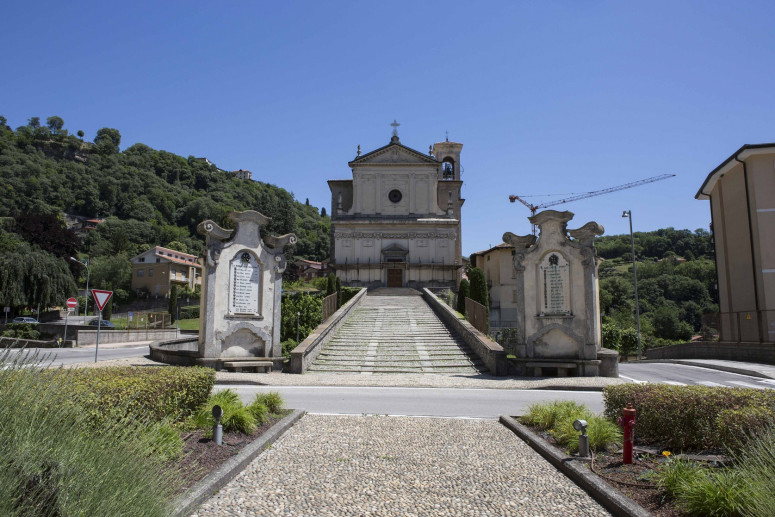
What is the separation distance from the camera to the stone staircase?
58.5 ft

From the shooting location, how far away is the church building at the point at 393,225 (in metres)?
50.5

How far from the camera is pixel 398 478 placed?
587cm

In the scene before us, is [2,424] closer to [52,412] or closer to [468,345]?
[52,412]

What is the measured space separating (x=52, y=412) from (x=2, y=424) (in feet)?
1.29

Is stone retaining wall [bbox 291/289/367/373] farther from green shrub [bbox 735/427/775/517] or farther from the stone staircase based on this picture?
green shrub [bbox 735/427/775/517]

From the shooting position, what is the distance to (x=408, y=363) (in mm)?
18391

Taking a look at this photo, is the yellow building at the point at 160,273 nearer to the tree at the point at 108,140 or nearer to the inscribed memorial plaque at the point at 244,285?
the inscribed memorial plaque at the point at 244,285

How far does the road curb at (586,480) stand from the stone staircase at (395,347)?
1012 cm

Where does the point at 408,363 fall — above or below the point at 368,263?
below

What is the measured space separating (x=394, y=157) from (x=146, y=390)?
49405 millimetres

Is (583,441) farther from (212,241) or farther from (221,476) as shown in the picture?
(212,241)

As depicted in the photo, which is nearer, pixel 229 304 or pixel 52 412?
pixel 52 412

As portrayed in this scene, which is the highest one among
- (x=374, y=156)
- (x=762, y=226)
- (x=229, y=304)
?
(x=374, y=156)

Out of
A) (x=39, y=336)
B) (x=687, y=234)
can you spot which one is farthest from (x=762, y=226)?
(x=687, y=234)
